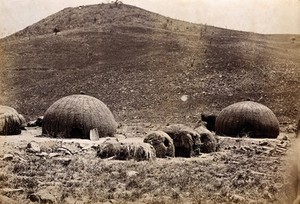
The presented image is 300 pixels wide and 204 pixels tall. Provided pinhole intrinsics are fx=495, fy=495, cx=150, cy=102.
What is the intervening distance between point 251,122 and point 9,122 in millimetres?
5028

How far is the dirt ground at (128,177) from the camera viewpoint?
531 cm

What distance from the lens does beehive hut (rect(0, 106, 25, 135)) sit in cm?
901

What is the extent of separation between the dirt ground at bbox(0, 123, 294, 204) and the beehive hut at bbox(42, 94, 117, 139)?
1.34 metres

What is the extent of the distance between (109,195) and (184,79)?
8.81 meters

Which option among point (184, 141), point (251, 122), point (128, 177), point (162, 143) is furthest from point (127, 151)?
point (251, 122)

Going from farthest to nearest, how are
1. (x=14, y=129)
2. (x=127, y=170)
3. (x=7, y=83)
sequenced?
(x=7, y=83)
(x=14, y=129)
(x=127, y=170)

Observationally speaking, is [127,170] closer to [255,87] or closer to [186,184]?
[186,184]

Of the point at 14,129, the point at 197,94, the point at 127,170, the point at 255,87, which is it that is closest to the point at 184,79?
the point at 197,94

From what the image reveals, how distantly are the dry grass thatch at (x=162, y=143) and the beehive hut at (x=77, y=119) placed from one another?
5.84 ft

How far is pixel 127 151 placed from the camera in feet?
23.3

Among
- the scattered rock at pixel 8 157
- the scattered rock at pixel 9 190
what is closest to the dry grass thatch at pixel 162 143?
the scattered rock at pixel 8 157

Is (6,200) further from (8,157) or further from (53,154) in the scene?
(53,154)

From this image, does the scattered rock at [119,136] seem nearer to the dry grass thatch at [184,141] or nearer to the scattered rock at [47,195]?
the dry grass thatch at [184,141]

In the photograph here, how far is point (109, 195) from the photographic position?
5.28 metres
